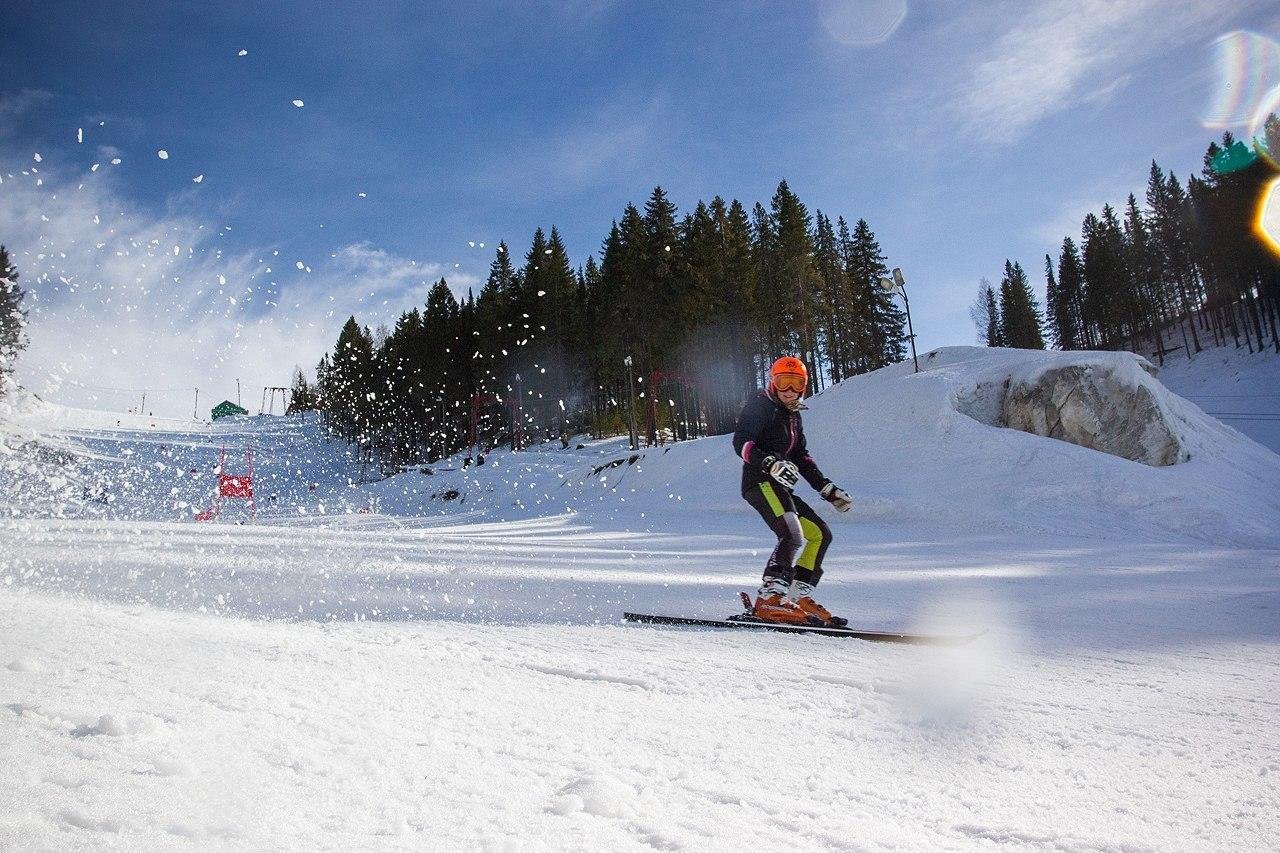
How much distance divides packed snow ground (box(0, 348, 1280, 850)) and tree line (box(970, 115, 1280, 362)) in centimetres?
5449

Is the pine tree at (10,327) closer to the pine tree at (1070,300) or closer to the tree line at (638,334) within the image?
the tree line at (638,334)

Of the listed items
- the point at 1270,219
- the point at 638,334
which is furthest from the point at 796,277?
the point at 1270,219

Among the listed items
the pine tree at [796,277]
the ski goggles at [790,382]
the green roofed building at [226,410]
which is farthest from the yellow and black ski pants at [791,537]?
the green roofed building at [226,410]

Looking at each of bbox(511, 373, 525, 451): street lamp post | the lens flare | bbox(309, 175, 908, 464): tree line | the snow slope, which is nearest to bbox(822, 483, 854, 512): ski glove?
bbox(309, 175, 908, 464): tree line

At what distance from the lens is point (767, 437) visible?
5.46m

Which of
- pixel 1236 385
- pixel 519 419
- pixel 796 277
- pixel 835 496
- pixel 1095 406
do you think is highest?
pixel 796 277

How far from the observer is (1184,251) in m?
57.0

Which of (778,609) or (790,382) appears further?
(790,382)

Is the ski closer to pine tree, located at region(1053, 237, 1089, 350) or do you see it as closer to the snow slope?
the snow slope

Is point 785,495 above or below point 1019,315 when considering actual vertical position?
below

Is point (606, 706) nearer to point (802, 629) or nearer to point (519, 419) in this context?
point (802, 629)

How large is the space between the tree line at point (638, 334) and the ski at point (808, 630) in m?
31.4

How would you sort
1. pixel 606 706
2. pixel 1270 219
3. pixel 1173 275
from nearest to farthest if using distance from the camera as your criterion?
pixel 606 706 < pixel 1270 219 < pixel 1173 275

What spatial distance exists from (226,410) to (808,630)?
427 feet
